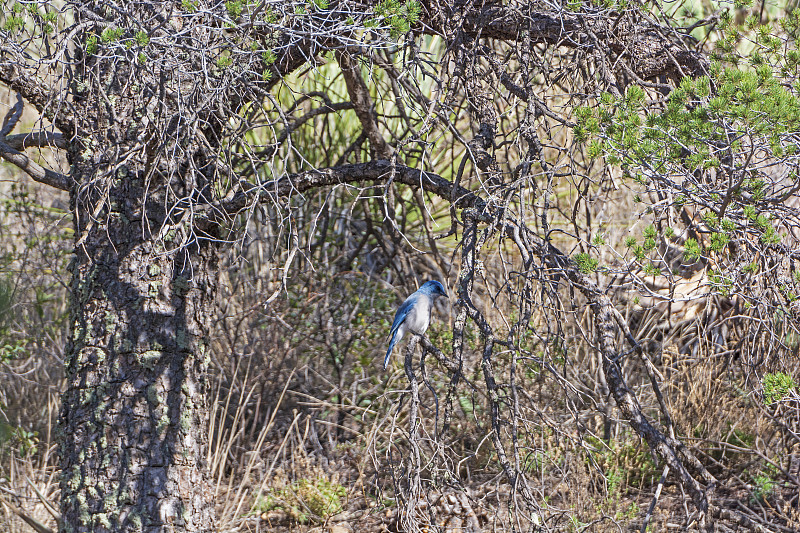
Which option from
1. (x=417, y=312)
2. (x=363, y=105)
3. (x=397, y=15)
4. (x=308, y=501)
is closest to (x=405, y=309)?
(x=417, y=312)

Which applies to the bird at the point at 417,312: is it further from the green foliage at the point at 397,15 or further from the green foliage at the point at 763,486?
the green foliage at the point at 763,486

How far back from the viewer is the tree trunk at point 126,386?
354cm

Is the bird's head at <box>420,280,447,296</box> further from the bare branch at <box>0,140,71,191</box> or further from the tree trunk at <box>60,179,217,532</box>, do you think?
the bare branch at <box>0,140,71,191</box>

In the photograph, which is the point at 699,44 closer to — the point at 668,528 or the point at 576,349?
the point at 576,349

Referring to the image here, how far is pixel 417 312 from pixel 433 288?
26 centimetres

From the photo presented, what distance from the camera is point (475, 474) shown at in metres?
5.21

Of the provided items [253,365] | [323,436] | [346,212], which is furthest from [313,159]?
[323,436]

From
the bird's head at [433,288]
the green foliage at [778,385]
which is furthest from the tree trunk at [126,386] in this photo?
the green foliage at [778,385]

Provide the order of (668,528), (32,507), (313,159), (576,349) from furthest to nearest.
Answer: (313,159), (576,349), (32,507), (668,528)

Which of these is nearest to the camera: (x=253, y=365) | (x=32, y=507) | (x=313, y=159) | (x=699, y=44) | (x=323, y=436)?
(x=699, y=44)

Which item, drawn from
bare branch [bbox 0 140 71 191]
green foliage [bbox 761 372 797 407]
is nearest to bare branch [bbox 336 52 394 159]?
bare branch [bbox 0 140 71 191]

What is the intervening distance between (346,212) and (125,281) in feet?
9.27

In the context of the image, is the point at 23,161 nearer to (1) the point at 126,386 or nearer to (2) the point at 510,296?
(1) the point at 126,386

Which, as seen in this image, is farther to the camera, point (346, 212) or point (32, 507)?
point (346, 212)
